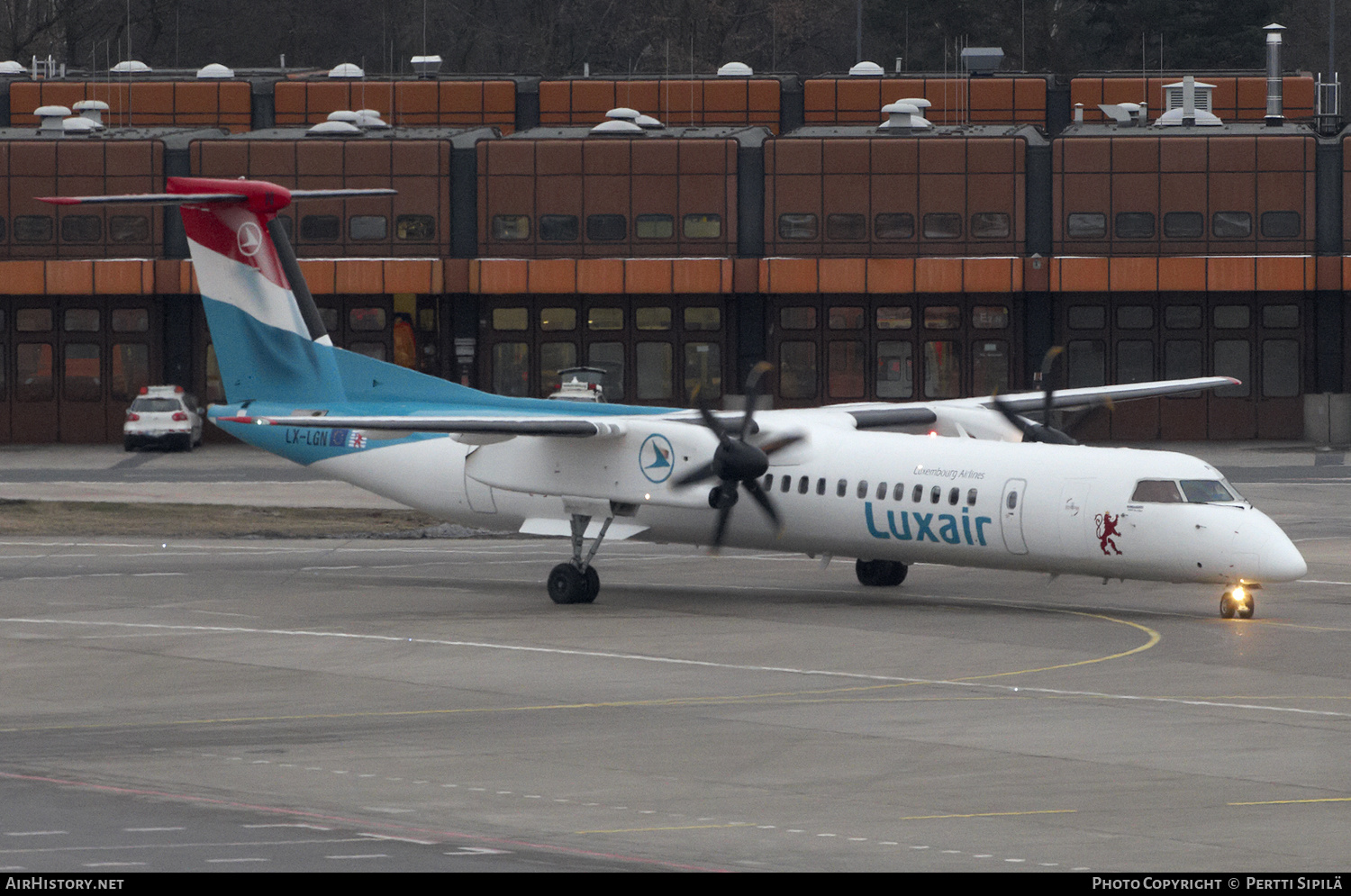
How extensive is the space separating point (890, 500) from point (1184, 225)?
139 feet

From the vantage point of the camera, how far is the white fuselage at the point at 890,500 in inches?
1200

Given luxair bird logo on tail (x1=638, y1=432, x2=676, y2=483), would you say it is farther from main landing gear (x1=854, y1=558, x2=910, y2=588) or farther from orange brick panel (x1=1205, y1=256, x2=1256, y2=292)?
orange brick panel (x1=1205, y1=256, x2=1256, y2=292)

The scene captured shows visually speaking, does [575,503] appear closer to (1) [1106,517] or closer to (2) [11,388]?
(1) [1106,517]

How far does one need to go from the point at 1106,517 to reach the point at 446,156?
4648 cm

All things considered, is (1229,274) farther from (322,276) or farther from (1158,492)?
(1158,492)

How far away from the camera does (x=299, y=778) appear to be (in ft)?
66.1

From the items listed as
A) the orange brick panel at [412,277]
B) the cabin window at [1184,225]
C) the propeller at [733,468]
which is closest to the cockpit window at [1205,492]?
the propeller at [733,468]

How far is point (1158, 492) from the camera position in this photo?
101 feet

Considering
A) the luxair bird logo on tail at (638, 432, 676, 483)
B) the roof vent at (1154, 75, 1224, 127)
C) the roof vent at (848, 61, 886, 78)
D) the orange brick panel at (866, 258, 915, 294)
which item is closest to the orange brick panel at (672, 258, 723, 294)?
the orange brick panel at (866, 258, 915, 294)

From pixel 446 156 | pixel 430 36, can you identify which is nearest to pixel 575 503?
pixel 446 156

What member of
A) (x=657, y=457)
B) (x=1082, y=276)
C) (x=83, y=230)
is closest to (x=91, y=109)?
(x=83, y=230)

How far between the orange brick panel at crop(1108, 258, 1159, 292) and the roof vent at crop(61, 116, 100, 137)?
129 feet

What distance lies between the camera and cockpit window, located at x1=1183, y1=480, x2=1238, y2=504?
30625 millimetres

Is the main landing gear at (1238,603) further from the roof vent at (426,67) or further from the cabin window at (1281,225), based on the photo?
the roof vent at (426,67)
